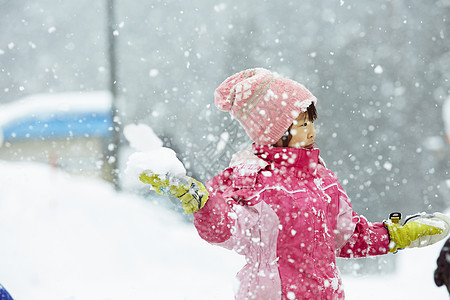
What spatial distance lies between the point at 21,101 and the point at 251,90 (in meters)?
5.26

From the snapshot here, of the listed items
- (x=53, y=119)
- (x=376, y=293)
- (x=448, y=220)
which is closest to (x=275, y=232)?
(x=448, y=220)

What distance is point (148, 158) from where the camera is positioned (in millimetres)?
1667

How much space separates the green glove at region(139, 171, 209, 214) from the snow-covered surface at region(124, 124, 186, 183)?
0.02m

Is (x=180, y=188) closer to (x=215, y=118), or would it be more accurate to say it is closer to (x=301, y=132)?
(x=301, y=132)

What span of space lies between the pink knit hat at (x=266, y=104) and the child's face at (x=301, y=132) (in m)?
0.04

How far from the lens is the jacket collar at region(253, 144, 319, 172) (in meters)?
2.07

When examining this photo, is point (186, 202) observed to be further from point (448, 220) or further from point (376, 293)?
point (376, 293)

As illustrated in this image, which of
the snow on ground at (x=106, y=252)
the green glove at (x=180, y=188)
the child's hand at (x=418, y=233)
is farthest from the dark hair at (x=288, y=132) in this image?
the snow on ground at (x=106, y=252)

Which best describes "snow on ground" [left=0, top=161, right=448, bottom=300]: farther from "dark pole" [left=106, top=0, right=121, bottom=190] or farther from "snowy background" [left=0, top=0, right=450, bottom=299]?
"dark pole" [left=106, top=0, right=121, bottom=190]

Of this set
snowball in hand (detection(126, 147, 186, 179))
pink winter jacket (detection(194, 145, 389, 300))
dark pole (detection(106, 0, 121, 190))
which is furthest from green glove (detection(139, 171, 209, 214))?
dark pole (detection(106, 0, 121, 190))

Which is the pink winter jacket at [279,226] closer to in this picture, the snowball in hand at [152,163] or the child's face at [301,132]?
the child's face at [301,132]

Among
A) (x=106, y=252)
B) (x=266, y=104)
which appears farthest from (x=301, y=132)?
(x=106, y=252)

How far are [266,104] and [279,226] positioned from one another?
1.60ft

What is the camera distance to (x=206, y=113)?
18.8 ft
